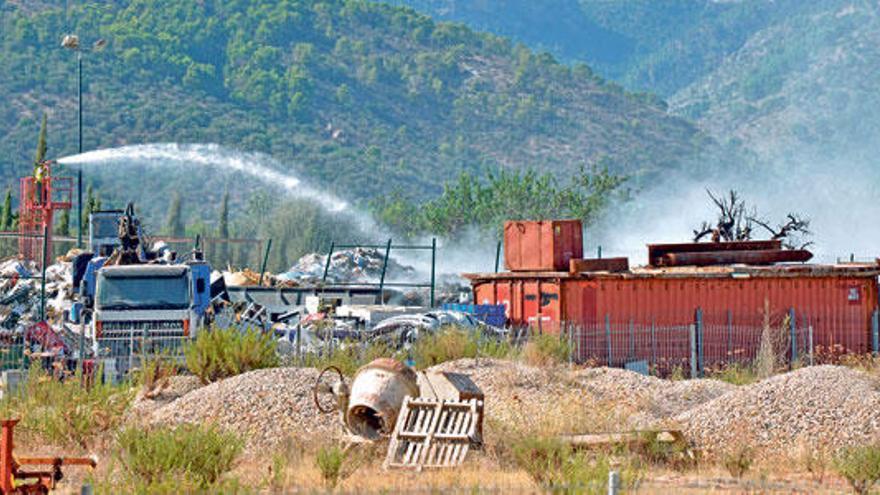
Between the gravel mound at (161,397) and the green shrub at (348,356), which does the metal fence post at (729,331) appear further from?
the gravel mound at (161,397)

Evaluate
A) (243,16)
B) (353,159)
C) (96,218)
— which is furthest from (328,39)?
(96,218)

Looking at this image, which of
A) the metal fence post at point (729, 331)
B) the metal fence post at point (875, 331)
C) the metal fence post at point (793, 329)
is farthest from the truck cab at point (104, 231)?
the metal fence post at point (875, 331)

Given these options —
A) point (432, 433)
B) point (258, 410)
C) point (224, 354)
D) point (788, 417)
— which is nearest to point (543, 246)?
point (224, 354)

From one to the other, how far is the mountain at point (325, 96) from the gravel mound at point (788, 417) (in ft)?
328

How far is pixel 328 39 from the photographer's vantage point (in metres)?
182

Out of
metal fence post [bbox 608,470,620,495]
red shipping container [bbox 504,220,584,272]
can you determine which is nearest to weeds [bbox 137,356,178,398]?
metal fence post [bbox 608,470,620,495]

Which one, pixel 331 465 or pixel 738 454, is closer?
pixel 331 465

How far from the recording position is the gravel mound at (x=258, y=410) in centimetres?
2280

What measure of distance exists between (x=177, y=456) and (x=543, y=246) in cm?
2278

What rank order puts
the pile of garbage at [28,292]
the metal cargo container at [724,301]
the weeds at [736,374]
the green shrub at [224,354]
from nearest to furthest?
the green shrub at [224,354], the weeds at [736,374], the metal cargo container at [724,301], the pile of garbage at [28,292]

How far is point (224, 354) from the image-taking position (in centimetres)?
2750

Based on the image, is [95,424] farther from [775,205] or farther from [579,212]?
[775,205]

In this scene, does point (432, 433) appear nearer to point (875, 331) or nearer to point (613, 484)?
point (613, 484)

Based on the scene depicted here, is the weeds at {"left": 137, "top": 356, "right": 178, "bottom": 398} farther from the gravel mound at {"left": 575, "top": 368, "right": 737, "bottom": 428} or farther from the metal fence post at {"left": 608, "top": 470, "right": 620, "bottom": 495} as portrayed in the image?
the metal fence post at {"left": 608, "top": 470, "right": 620, "bottom": 495}
